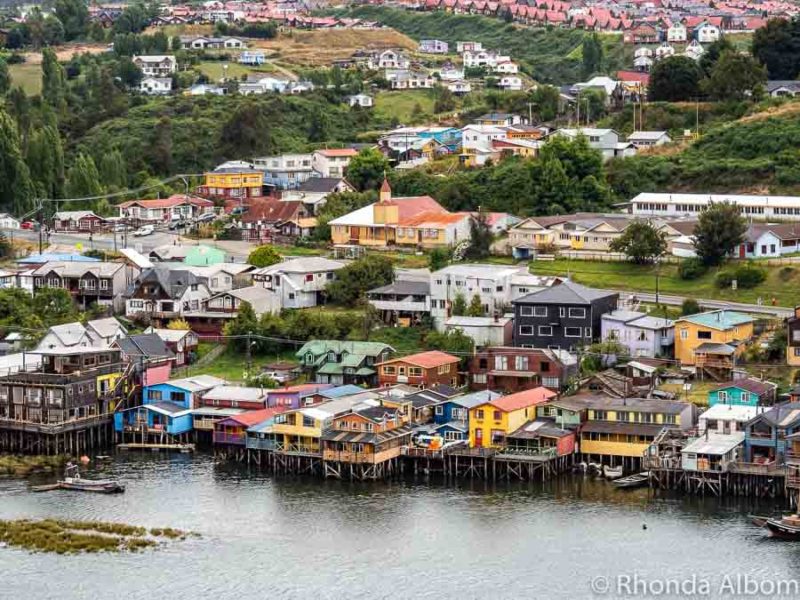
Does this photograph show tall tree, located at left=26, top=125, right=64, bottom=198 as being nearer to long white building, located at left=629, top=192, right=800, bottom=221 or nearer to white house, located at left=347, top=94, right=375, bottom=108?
white house, located at left=347, top=94, right=375, bottom=108

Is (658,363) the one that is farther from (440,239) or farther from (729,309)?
(440,239)

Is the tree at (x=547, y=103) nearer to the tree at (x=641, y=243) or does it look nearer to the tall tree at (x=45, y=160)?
the tall tree at (x=45, y=160)

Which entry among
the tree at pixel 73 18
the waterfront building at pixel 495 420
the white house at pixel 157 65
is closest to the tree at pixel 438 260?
the waterfront building at pixel 495 420

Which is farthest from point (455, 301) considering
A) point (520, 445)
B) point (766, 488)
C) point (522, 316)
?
point (766, 488)

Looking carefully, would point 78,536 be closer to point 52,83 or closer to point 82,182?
point 82,182

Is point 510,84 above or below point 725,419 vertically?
above

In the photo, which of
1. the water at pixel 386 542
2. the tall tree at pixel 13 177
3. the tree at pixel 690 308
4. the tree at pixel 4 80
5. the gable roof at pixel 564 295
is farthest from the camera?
the tree at pixel 4 80

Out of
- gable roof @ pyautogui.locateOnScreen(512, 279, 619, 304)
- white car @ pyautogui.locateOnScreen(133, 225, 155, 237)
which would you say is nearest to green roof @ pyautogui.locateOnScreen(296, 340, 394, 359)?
gable roof @ pyautogui.locateOnScreen(512, 279, 619, 304)

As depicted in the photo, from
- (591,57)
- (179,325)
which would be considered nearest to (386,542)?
(179,325)
